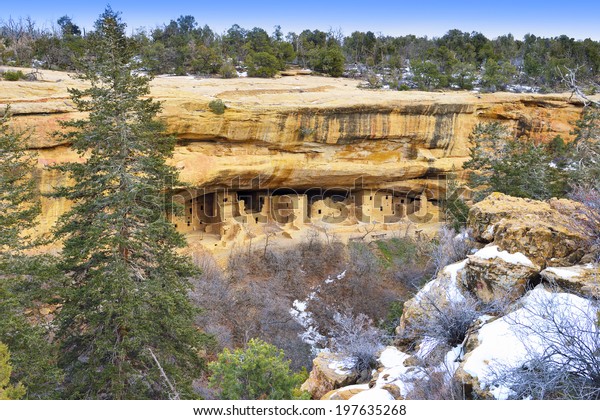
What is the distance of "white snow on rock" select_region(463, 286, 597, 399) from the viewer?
470 centimetres

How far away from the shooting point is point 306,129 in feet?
56.7

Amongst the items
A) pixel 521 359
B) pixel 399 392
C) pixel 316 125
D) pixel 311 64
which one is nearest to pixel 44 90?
pixel 316 125

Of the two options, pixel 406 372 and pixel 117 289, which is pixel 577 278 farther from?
pixel 117 289

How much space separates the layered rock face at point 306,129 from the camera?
14.6 meters

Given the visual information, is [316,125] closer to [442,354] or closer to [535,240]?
[535,240]

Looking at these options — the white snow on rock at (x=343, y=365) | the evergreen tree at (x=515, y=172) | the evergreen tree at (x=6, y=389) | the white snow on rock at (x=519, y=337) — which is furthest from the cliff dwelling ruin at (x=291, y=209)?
the white snow on rock at (x=519, y=337)

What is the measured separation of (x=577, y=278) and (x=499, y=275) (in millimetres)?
969

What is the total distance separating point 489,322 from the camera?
19.3 feet

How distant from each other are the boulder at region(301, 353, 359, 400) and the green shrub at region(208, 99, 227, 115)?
9.97 m

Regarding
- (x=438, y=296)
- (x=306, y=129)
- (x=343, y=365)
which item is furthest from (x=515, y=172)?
(x=343, y=365)

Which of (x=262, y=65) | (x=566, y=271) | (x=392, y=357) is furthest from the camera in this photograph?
(x=262, y=65)

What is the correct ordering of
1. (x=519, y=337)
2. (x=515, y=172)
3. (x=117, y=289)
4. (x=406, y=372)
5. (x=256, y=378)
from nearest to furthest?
(x=519, y=337)
(x=256, y=378)
(x=406, y=372)
(x=117, y=289)
(x=515, y=172)

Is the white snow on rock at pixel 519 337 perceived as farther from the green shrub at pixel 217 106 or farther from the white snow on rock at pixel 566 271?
the green shrub at pixel 217 106

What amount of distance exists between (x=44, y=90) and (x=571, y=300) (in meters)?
14.4
